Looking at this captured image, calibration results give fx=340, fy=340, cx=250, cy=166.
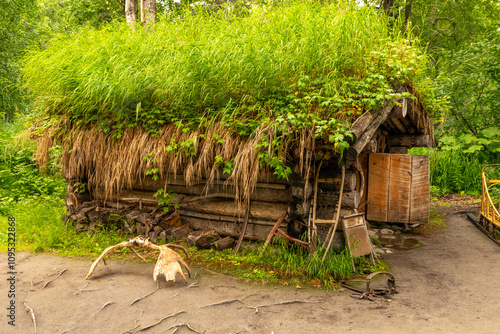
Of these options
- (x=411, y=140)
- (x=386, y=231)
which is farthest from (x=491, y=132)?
(x=386, y=231)

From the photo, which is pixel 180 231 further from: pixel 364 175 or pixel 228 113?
pixel 364 175

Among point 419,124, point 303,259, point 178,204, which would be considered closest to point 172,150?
point 178,204

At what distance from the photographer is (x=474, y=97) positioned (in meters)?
12.1

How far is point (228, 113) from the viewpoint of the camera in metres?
5.23

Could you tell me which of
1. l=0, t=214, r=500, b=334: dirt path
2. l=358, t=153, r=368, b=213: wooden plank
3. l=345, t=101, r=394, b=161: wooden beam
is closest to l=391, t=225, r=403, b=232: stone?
l=358, t=153, r=368, b=213: wooden plank

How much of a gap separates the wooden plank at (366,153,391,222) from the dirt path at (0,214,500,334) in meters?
1.93

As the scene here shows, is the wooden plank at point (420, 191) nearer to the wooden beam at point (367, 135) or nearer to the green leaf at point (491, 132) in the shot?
the wooden beam at point (367, 135)

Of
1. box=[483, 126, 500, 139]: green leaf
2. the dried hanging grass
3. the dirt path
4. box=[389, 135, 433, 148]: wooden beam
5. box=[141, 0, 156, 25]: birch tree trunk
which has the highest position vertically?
box=[141, 0, 156, 25]: birch tree trunk

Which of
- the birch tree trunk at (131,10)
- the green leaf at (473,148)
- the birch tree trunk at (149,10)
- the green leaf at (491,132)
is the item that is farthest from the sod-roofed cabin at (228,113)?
the green leaf at (491,132)

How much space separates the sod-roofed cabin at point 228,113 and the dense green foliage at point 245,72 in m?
0.02

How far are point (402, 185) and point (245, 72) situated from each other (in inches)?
160

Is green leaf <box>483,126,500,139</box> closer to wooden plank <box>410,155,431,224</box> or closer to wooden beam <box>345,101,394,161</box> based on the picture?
wooden plank <box>410,155,431,224</box>

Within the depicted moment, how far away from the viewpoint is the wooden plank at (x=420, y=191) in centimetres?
679

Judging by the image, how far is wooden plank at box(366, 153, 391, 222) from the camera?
22.4 feet
